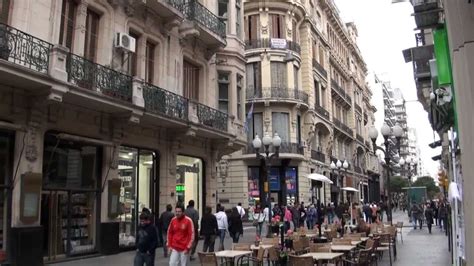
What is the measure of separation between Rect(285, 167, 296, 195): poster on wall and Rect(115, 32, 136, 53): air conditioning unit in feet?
80.4

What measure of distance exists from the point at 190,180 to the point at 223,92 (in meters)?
5.46

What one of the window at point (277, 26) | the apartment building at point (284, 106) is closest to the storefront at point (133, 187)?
the apartment building at point (284, 106)

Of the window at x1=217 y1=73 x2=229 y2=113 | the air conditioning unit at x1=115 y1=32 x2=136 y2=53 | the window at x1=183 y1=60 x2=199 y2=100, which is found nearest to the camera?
the air conditioning unit at x1=115 y1=32 x2=136 y2=53

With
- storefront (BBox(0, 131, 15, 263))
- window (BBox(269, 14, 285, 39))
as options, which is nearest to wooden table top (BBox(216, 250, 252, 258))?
storefront (BBox(0, 131, 15, 263))

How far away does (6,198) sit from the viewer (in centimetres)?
1324

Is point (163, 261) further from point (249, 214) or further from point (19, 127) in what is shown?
point (249, 214)

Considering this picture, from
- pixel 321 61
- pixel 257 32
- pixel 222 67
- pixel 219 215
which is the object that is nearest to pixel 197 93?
pixel 222 67

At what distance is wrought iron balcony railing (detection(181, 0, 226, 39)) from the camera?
21.0 metres

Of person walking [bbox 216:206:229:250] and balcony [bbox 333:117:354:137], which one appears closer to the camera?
person walking [bbox 216:206:229:250]

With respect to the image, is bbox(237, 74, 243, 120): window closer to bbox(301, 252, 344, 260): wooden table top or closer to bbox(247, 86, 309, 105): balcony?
bbox(247, 86, 309, 105): balcony

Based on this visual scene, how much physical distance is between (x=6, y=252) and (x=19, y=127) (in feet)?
10.9

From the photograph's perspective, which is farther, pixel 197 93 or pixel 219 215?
pixel 197 93

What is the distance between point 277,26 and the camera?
40812 mm

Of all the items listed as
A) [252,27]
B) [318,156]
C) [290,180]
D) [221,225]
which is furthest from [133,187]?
[318,156]
